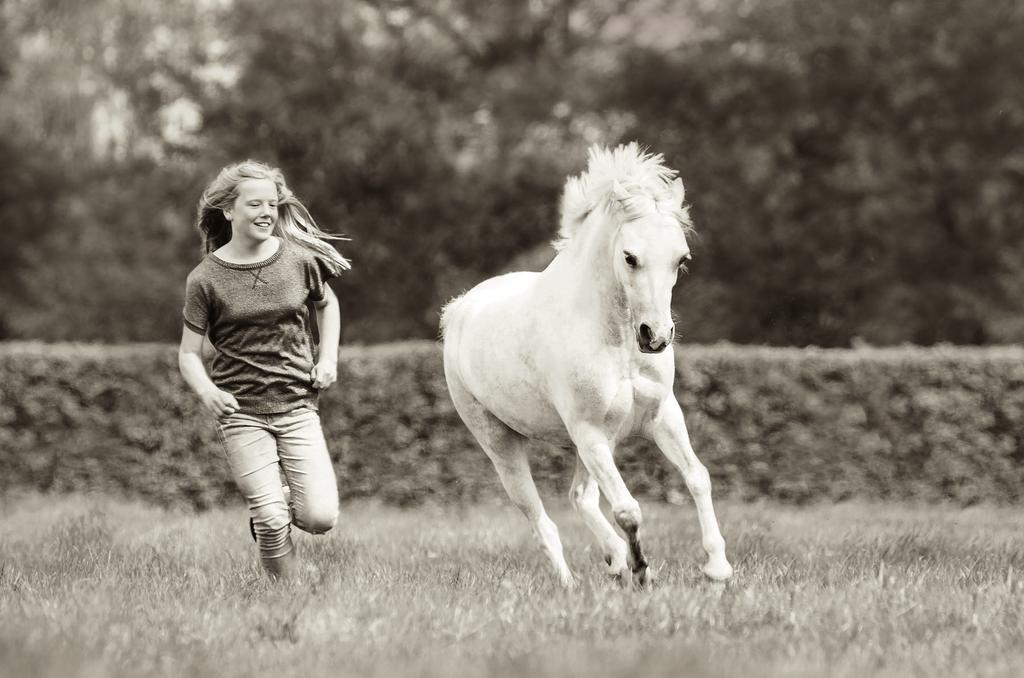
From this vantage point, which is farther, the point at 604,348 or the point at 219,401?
the point at 219,401

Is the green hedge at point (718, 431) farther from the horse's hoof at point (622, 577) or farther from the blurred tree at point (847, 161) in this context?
the blurred tree at point (847, 161)

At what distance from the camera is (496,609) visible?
171 inches

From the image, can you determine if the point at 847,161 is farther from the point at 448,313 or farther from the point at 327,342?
Answer: the point at 327,342

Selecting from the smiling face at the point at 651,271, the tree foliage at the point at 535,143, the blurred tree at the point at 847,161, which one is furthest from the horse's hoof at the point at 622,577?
the blurred tree at the point at 847,161

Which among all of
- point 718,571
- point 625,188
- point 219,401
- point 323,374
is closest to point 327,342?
point 323,374

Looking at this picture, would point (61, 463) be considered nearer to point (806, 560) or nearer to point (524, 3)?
point (806, 560)

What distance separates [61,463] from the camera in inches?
430

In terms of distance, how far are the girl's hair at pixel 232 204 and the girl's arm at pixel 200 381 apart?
2.07 feet

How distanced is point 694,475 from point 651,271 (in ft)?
3.28

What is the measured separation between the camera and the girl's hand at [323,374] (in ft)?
17.6

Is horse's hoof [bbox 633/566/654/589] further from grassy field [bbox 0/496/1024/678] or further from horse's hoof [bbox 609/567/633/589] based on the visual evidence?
grassy field [bbox 0/496/1024/678]

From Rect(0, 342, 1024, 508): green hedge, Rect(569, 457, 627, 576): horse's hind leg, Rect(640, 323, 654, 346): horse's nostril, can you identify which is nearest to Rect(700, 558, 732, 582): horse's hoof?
Rect(569, 457, 627, 576): horse's hind leg

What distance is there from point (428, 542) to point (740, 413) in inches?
178

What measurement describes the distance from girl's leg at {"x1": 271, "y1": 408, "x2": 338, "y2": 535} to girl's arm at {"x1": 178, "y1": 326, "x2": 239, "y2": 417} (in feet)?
0.90
